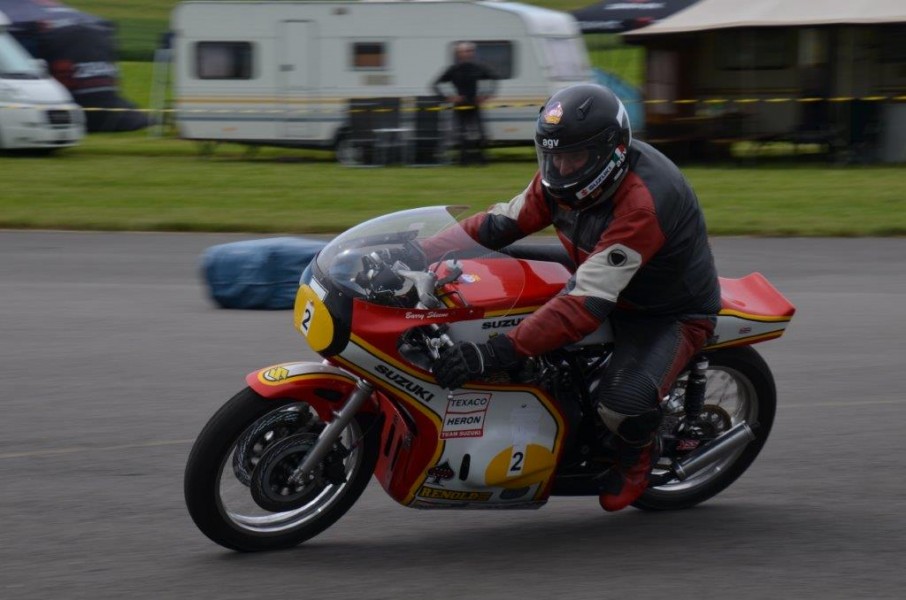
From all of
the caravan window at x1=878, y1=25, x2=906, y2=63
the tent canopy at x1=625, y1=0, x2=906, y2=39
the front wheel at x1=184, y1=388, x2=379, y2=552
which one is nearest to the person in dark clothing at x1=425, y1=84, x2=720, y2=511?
the front wheel at x1=184, y1=388, x2=379, y2=552

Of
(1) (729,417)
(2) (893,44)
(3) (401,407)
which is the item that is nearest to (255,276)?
(1) (729,417)

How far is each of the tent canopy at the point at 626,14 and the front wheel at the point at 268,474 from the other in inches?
976

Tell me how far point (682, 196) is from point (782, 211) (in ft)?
39.8

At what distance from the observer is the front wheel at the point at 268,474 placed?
5098 millimetres

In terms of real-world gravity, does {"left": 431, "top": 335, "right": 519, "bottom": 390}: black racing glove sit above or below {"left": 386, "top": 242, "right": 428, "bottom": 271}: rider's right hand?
below

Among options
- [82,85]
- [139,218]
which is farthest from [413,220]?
[82,85]

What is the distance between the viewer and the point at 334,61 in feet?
78.9

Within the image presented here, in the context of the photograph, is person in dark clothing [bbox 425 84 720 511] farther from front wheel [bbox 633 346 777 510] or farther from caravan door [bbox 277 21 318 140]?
caravan door [bbox 277 21 318 140]

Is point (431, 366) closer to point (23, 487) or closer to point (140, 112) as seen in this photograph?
point (23, 487)

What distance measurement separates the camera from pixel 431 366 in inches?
201

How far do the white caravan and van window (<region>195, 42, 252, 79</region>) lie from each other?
0.7 inches

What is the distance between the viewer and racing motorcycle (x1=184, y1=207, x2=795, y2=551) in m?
5.07

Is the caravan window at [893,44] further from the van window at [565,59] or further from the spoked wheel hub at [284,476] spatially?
the spoked wheel hub at [284,476]

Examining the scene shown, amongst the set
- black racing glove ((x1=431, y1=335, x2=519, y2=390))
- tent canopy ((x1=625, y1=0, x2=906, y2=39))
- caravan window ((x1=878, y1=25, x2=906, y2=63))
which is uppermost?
tent canopy ((x1=625, y1=0, x2=906, y2=39))
